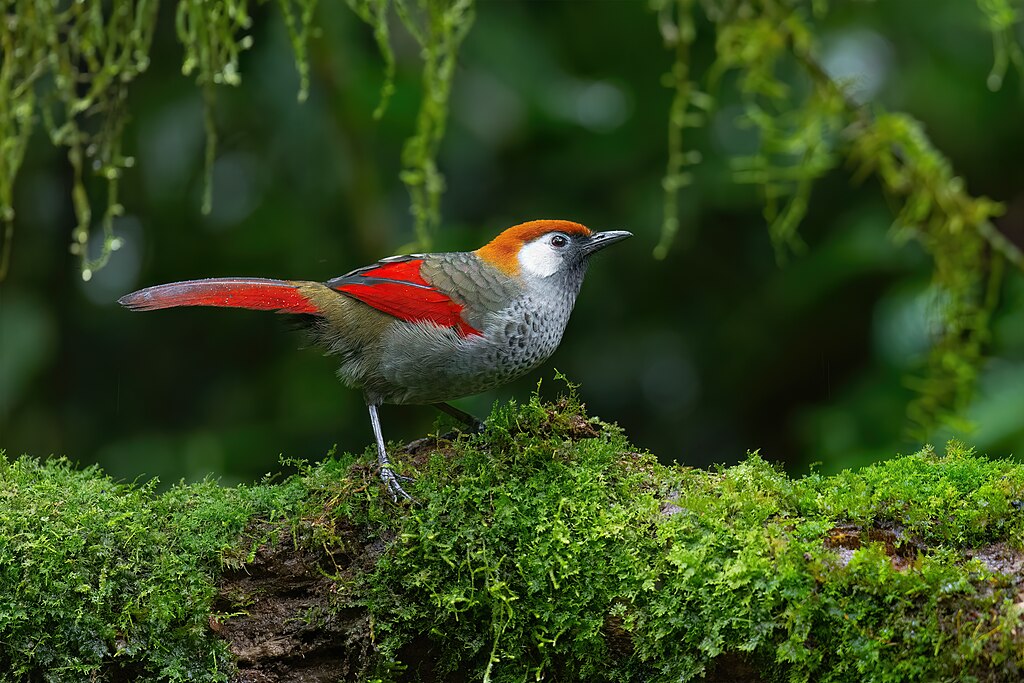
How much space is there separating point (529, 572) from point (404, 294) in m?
1.07

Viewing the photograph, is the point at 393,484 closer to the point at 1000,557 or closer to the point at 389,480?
the point at 389,480

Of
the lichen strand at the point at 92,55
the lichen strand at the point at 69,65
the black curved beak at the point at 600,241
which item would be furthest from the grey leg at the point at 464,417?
the lichen strand at the point at 69,65

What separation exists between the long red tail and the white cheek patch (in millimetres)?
635

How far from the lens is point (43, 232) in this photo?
4.89 metres

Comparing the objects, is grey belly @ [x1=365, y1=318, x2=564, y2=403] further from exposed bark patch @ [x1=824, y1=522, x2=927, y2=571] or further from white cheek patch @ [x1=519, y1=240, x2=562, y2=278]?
exposed bark patch @ [x1=824, y1=522, x2=927, y2=571]

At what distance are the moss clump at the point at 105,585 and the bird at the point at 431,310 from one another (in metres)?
0.57

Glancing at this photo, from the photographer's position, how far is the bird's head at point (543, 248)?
3.19 metres

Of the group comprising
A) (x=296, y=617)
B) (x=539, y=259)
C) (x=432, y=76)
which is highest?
(x=432, y=76)

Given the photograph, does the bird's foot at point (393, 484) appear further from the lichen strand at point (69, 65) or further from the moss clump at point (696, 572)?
the lichen strand at point (69, 65)

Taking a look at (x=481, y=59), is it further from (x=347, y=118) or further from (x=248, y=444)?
(x=248, y=444)

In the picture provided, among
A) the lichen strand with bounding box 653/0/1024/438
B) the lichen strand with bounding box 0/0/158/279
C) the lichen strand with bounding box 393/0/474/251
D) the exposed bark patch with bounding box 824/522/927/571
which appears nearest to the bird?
the lichen strand with bounding box 393/0/474/251

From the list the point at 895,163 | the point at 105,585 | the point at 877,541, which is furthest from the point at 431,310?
the point at 895,163

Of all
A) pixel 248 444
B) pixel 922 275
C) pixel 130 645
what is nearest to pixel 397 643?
pixel 130 645

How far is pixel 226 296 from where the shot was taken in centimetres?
293
